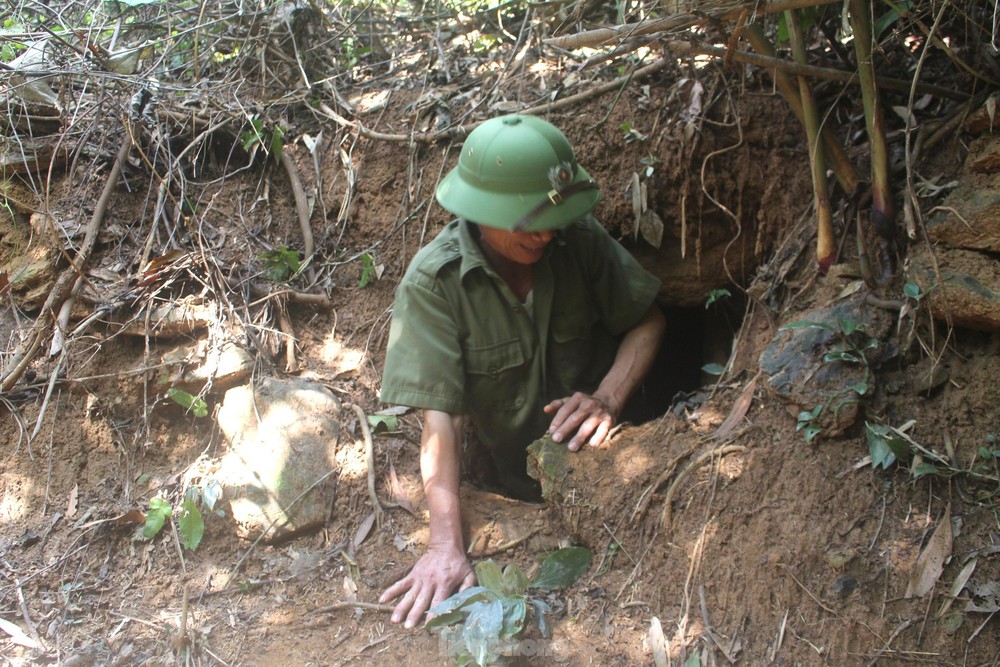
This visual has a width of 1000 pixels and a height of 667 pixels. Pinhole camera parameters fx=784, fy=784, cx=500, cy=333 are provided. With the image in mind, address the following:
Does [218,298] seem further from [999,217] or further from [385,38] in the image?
[999,217]

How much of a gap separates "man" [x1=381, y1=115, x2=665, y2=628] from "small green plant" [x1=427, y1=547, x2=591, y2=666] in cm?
16

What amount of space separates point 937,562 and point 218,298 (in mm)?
2918

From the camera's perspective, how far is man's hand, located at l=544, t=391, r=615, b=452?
2.92 m

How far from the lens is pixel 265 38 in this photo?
440 cm

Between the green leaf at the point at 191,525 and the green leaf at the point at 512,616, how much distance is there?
1293 mm

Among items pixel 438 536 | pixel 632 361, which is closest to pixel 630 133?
pixel 632 361

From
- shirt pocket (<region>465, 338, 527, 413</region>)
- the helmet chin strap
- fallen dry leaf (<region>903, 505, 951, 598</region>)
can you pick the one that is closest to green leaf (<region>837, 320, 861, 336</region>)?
fallen dry leaf (<region>903, 505, 951, 598</region>)

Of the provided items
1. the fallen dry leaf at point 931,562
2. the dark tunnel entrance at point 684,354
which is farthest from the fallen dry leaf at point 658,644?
the dark tunnel entrance at point 684,354

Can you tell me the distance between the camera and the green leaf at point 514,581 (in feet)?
8.42

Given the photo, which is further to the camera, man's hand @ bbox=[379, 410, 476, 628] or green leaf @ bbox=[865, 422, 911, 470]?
man's hand @ bbox=[379, 410, 476, 628]

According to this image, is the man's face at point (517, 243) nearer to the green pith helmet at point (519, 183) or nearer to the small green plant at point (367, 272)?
the green pith helmet at point (519, 183)

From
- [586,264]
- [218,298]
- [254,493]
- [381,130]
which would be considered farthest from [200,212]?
[586,264]

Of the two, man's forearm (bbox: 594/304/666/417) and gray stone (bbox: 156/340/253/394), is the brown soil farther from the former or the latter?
man's forearm (bbox: 594/304/666/417)

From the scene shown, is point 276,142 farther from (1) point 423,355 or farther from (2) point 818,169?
(2) point 818,169
